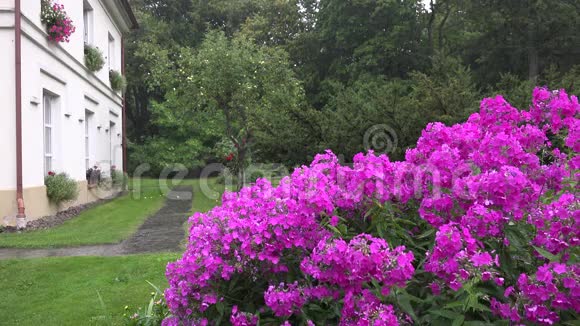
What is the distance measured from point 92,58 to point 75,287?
11.0 metres

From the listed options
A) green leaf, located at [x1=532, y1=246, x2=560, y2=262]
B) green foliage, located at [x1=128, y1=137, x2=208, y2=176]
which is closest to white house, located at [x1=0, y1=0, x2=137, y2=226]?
green leaf, located at [x1=532, y1=246, x2=560, y2=262]

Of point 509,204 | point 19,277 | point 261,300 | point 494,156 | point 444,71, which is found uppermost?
point 444,71

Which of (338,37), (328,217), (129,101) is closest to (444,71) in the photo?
(328,217)

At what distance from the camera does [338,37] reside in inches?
1083

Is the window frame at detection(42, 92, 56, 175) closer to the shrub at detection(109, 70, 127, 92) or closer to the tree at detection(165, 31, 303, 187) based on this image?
the tree at detection(165, 31, 303, 187)

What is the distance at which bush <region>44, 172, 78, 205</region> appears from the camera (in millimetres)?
10961

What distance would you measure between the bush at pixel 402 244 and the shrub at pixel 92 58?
13444 millimetres

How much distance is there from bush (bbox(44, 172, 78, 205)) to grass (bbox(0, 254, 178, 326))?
4.46m

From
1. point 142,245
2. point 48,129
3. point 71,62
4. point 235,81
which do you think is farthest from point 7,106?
point 235,81

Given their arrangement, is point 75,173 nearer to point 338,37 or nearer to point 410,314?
point 410,314

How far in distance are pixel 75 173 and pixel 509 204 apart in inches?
496

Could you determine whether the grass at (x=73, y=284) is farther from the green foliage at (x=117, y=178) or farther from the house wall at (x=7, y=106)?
the green foliage at (x=117, y=178)

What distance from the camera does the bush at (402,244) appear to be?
2139 millimetres

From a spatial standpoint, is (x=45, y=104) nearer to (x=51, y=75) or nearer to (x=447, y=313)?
(x=51, y=75)
